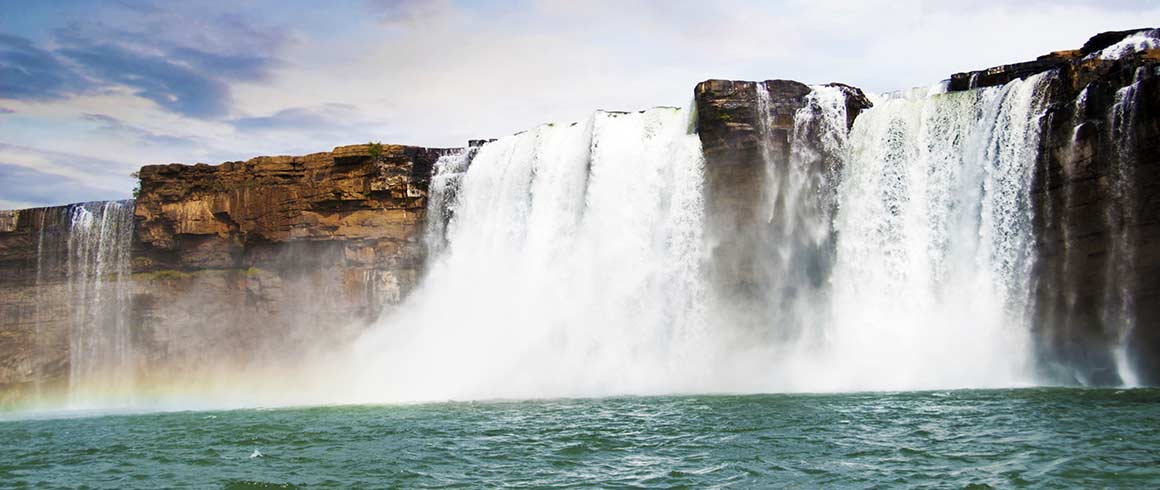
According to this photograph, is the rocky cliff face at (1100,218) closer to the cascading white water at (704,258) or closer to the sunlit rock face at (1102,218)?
the sunlit rock face at (1102,218)

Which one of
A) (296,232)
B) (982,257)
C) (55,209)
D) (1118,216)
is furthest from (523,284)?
(55,209)

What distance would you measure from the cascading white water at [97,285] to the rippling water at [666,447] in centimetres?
1754

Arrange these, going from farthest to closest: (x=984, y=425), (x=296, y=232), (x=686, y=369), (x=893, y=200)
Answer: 1. (x=296, y=232)
2. (x=686, y=369)
3. (x=893, y=200)
4. (x=984, y=425)

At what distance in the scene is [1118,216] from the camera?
23.5m

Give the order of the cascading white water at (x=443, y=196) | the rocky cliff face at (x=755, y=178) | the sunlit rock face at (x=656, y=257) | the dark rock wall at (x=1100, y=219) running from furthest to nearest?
1. the cascading white water at (x=443, y=196)
2. the rocky cliff face at (x=755, y=178)
3. the sunlit rock face at (x=656, y=257)
4. the dark rock wall at (x=1100, y=219)

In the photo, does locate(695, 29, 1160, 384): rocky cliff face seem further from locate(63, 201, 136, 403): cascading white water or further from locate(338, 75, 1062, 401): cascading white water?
locate(63, 201, 136, 403): cascading white water

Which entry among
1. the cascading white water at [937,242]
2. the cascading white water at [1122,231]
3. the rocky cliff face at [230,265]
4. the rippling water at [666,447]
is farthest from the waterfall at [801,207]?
the rocky cliff face at [230,265]

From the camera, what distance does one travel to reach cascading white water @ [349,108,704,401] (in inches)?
1220

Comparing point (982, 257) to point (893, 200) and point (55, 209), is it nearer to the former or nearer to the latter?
point (893, 200)

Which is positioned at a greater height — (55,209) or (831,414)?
(55,209)

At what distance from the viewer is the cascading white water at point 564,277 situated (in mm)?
30984

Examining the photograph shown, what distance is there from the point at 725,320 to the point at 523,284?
7.42 meters

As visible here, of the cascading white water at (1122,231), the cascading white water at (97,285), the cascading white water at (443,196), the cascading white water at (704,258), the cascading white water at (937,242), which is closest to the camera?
the cascading white water at (1122,231)

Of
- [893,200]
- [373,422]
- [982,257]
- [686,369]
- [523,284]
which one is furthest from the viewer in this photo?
[523,284]
